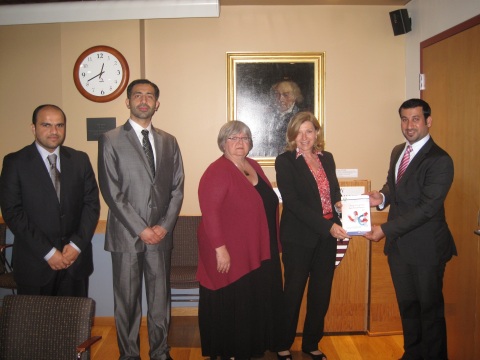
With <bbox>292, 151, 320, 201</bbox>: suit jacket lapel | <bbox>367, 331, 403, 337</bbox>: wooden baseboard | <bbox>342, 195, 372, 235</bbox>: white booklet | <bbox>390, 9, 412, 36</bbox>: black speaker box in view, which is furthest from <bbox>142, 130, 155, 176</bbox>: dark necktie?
<bbox>390, 9, 412, 36</bbox>: black speaker box

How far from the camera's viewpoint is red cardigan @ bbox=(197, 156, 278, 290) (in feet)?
8.59

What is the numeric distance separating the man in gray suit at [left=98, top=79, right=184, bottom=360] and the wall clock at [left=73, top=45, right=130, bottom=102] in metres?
0.94

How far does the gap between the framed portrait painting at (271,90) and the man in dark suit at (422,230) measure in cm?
144

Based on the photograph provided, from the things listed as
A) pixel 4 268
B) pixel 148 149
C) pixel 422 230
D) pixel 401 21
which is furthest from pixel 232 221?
pixel 401 21

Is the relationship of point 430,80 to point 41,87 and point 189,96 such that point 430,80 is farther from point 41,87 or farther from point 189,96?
point 41,87

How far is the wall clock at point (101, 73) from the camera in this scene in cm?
361

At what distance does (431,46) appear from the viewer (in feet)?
10.8

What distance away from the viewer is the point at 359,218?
2.68 m

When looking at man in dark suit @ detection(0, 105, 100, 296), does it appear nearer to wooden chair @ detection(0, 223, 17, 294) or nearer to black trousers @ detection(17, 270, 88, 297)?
black trousers @ detection(17, 270, 88, 297)

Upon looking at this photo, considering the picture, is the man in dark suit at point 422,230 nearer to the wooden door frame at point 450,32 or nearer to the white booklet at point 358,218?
the white booklet at point 358,218

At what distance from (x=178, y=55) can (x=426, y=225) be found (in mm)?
2590

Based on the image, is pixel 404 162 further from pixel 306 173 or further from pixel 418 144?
pixel 306 173

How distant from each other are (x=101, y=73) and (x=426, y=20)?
108 inches

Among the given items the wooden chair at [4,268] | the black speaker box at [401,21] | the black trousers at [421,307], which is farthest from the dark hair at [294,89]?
the wooden chair at [4,268]
